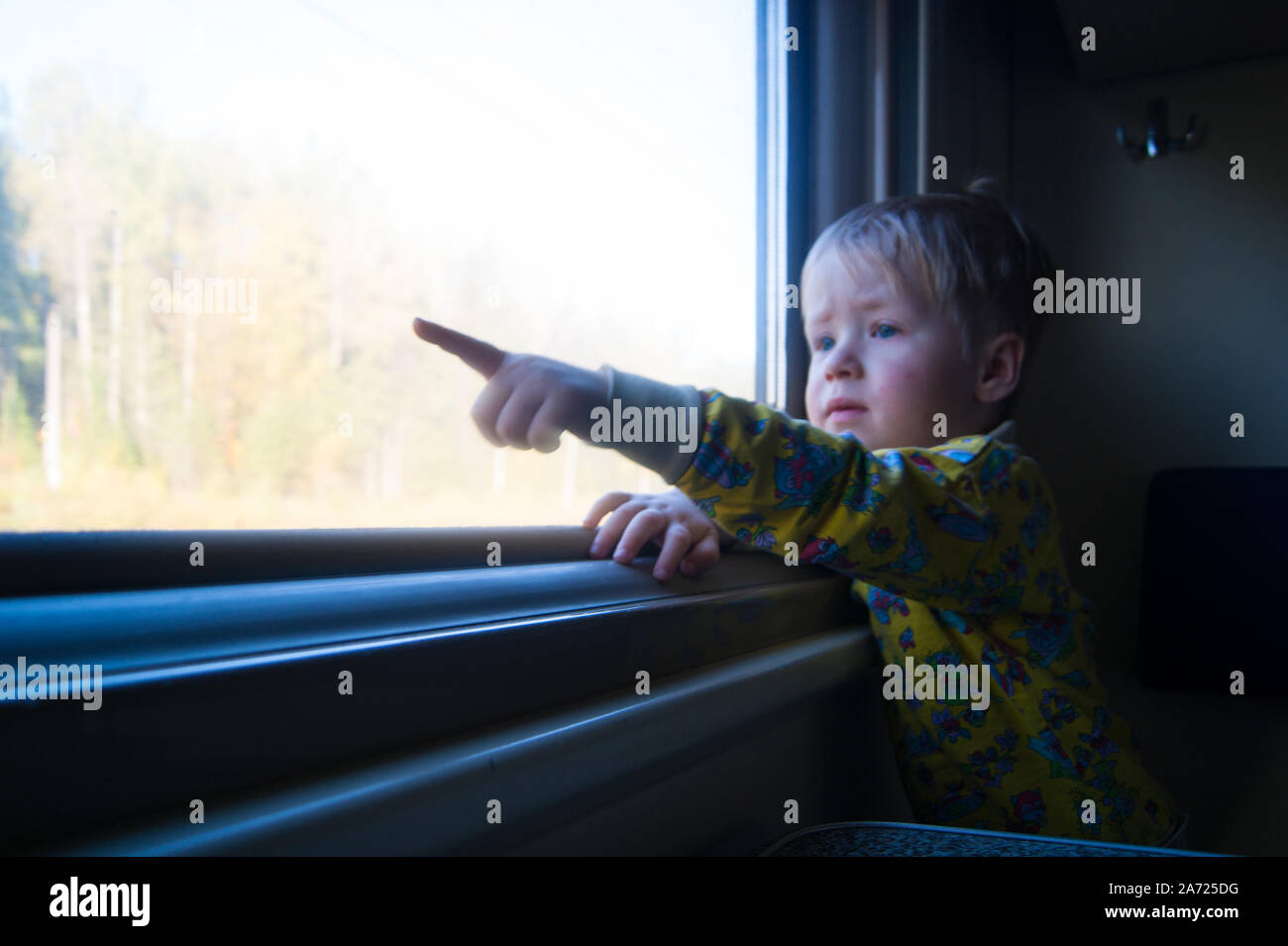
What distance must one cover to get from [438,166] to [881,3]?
0.89 m

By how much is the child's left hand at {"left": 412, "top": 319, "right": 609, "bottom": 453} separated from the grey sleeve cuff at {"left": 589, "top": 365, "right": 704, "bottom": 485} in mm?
26

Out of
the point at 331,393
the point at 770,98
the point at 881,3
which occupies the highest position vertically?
the point at 881,3

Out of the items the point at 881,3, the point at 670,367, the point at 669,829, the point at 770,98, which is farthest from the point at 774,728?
the point at 881,3

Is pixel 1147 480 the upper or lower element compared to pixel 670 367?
lower

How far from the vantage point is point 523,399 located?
470 millimetres

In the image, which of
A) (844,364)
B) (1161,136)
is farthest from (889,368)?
(1161,136)

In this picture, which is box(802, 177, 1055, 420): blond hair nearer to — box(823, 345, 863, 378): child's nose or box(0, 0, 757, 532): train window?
box(823, 345, 863, 378): child's nose

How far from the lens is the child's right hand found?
0.65 metres

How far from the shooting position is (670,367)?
902 mm

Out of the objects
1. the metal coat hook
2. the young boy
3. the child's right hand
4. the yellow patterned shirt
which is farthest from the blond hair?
the metal coat hook

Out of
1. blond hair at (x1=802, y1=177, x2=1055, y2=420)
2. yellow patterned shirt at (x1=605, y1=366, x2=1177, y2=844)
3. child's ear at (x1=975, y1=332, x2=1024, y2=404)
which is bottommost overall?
yellow patterned shirt at (x1=605, y1=366, x2=1177, y2=844)

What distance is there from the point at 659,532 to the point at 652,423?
175 millimetres

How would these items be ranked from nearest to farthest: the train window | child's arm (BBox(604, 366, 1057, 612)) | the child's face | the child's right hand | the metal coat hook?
the train window
child's arm (BBox(604, 366, 1057, 612))
the child's right hand
the child's face
the metal coat hook
